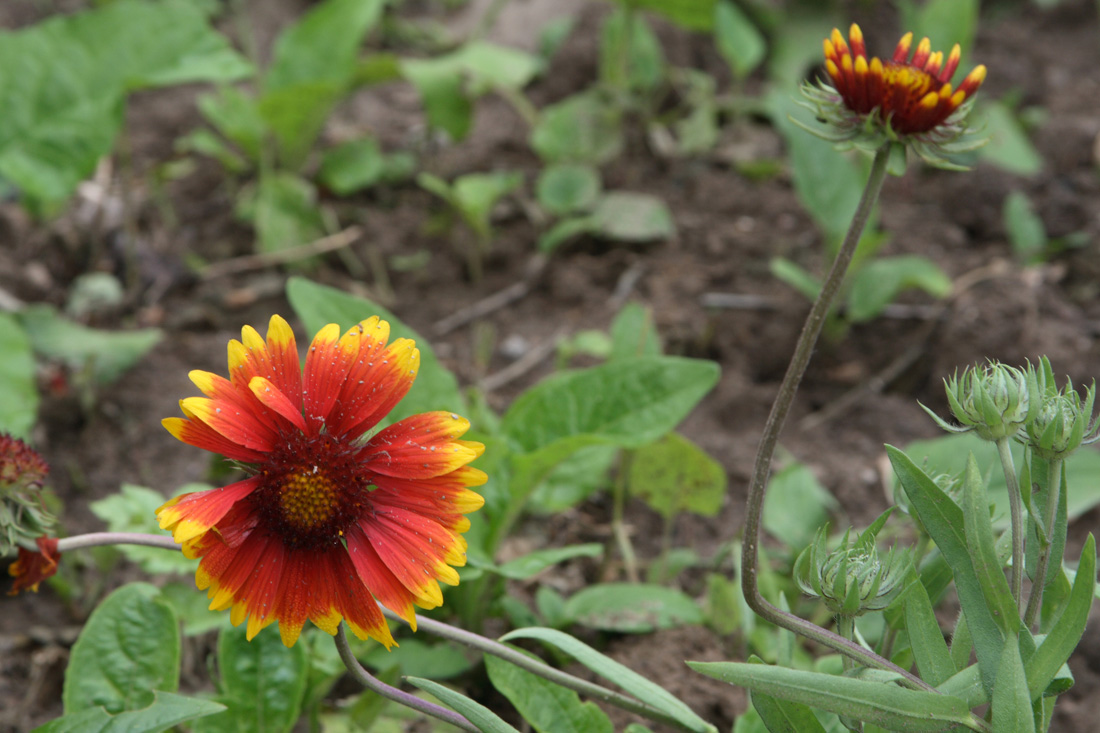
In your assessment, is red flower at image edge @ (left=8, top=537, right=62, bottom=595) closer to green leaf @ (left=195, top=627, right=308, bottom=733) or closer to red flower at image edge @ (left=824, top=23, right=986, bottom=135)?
green leaf @ (left=195, top=627, right=308, bottom=733)

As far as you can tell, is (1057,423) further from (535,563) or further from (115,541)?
(115,541)

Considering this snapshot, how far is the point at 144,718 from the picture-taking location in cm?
116

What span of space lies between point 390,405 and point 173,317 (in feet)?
5.82

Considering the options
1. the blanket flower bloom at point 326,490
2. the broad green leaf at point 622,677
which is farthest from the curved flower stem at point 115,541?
the broad green leaf at point 622,677

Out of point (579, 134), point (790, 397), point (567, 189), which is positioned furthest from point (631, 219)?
point (790, 397)

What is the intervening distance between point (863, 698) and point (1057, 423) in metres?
0.37

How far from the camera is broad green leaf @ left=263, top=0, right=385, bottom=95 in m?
2.97

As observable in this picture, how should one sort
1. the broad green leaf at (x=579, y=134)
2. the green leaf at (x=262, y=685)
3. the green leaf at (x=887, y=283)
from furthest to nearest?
the broad green leaf at (x=579, y=134) < the green leaf at (x=887, y=283) < the green leaf at (x=262, y=685)

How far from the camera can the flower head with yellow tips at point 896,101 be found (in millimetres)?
1146

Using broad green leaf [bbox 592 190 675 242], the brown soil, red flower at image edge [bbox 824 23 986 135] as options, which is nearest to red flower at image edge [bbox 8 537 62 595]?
the brown soil

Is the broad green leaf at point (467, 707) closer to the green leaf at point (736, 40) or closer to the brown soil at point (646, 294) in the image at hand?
the brown soil at point (646, 294)

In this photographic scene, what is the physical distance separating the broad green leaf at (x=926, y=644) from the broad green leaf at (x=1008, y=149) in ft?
7.97

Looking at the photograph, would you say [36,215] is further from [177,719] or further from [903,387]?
[903,387]

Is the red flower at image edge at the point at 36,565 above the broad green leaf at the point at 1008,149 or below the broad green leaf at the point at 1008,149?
below
